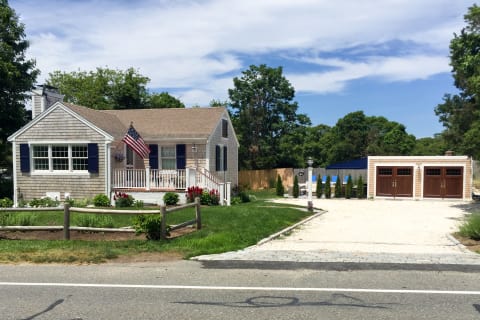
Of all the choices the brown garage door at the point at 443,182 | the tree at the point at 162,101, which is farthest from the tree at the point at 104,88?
the brown garage door at the point at 443,182

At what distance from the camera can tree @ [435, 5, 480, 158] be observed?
57.5 feet

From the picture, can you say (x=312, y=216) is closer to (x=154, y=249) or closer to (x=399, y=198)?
(x=154, y=249)

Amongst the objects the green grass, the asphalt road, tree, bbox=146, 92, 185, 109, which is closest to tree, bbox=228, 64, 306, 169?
tree, bbox=146, 92, 185, 109

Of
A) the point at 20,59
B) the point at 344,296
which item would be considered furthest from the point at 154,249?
the point at 20,59

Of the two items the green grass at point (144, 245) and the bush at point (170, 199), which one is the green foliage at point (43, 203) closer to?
the bush at point (170, 199)

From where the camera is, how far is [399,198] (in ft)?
88.6

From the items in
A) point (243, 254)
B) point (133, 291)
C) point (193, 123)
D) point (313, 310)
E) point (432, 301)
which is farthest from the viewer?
point (193, 123)

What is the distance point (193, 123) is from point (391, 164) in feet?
45.3

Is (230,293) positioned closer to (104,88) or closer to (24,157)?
(24,157)

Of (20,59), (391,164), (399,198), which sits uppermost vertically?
(20,59)

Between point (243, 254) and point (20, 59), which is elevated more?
point (20, 59)

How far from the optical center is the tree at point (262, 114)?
1448 inches

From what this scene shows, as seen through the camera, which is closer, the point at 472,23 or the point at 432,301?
the point at 432,301

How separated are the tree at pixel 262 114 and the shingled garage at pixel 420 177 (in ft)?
35.9
